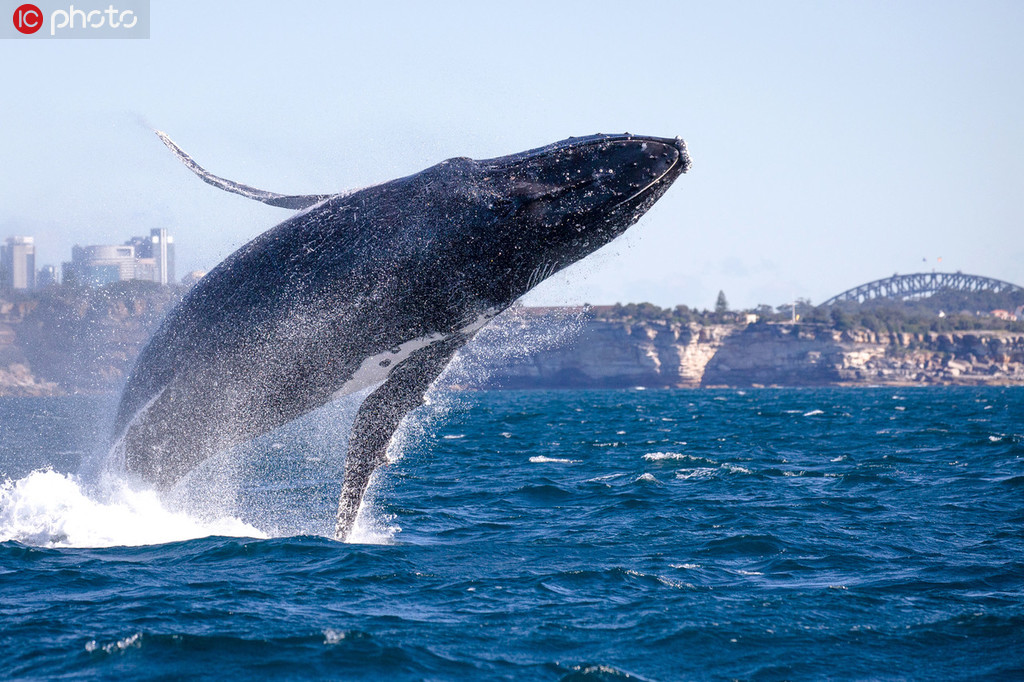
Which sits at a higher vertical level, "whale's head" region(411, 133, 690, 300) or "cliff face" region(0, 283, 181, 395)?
"cliff face" region(0, 283, 181, 395)

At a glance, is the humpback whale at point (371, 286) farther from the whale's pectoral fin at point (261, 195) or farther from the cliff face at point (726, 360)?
the cliff face at point (726, 360)

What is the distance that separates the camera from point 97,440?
11555mm

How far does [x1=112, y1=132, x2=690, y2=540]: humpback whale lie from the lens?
8555 mm

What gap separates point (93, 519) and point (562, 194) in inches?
279

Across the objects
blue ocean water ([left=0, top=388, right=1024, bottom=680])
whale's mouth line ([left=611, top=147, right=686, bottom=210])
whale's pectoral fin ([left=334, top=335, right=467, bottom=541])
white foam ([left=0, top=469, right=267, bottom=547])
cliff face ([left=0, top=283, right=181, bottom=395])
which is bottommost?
blue ocean water ([left=0, top=388, right=1024, bottom=680])

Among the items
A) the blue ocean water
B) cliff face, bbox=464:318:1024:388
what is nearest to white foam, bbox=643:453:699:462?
the blue ocean water

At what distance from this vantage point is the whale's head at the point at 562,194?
27.8 ft

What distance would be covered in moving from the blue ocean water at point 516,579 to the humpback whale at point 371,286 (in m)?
1.57

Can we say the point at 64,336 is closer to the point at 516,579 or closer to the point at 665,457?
the point at 665,457

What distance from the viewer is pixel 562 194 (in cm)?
853

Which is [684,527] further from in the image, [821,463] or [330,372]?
[821,463]

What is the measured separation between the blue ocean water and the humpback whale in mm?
1568

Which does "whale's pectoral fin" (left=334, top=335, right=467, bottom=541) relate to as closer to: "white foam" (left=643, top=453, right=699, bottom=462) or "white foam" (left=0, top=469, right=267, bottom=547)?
"white foam" (left=0, top=469, right=267, bottom=547)

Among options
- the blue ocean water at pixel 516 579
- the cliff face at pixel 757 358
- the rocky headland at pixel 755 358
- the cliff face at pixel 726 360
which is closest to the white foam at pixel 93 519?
the blue ocean water at pixel 516 579
